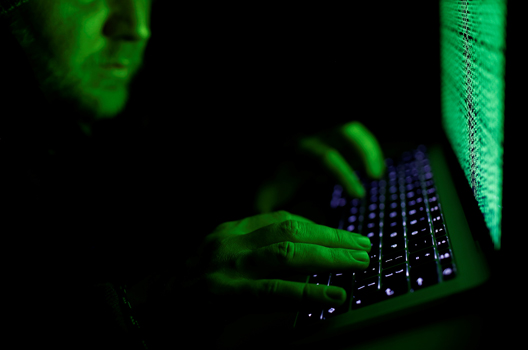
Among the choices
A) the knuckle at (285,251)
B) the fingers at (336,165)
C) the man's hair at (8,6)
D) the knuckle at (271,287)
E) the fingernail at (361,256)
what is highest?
the man's hair at (8,6)

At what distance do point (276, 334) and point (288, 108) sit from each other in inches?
44.2

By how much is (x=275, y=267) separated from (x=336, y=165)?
54 centimetres

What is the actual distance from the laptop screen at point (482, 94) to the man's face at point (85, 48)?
812mm

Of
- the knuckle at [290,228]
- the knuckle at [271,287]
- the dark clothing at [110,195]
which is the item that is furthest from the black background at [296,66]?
the knuckle at [271,287]

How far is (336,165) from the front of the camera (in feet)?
3.36

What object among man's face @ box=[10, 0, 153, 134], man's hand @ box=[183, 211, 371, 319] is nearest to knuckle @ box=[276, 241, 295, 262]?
man's hand @ box=[183, 211, 371, 319]

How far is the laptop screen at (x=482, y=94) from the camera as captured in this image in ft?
1.26

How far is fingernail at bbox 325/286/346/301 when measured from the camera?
0.49 meters

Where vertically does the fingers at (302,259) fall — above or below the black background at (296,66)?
below

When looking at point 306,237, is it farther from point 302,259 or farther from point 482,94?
point 482,94

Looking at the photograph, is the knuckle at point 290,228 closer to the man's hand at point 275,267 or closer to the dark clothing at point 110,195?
the man's hand at point 275,267

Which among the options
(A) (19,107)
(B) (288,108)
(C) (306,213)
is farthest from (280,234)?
(B) (288,108)

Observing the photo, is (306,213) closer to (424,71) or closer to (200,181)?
(200,181)

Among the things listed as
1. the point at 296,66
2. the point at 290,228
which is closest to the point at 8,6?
Answer: the point at 290,228
